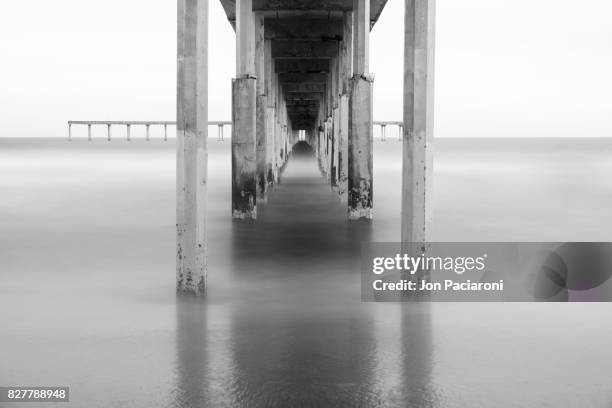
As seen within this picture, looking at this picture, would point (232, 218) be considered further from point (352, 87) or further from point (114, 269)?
point (114, 269)

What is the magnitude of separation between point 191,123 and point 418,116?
6.86ft

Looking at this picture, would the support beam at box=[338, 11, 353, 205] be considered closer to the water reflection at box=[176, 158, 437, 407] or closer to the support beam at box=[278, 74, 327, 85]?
the water reflection at box=[176, 158, 437, 407]

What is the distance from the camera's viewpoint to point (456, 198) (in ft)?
62.0

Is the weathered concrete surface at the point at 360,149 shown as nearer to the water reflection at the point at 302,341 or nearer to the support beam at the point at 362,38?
the support beam at the point at 362,38

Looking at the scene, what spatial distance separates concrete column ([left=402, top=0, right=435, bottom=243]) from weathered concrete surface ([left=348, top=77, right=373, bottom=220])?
230 inches

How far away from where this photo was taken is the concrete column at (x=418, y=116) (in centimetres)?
659

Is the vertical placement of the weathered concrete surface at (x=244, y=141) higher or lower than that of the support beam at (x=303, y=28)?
Answer: lower

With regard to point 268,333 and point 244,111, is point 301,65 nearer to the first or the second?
point 244,111

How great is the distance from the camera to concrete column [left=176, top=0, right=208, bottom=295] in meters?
6.50

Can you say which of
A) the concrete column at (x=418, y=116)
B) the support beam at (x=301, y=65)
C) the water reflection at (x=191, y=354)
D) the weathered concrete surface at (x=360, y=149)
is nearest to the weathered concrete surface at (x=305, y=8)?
the weathered concrete surface at (x=360, y=149)

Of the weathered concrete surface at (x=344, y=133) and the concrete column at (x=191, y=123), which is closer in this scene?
Result: the concrete column at (x=191, y=123)

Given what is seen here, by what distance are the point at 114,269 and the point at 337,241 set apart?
142 inches

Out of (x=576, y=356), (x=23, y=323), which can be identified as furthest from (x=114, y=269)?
(x=576, y=356)

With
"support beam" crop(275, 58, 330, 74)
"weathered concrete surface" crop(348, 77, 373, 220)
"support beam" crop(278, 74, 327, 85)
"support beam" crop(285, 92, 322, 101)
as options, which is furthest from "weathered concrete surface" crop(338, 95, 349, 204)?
"support beam" crop(285, 92, 322, 101)
